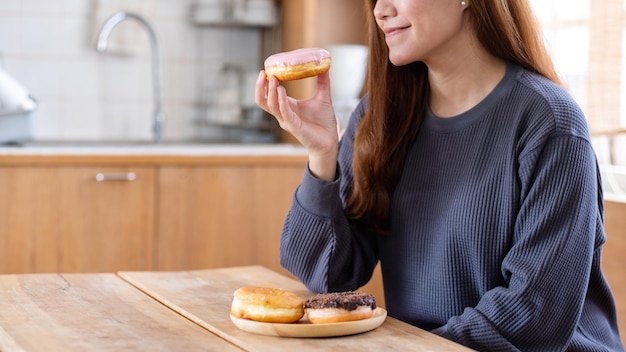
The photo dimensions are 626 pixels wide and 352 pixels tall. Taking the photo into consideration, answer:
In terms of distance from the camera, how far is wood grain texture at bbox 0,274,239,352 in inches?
42.1

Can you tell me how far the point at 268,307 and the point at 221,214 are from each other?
2067 mm

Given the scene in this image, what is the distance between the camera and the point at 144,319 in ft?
3.99

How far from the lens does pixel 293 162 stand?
10.7 ft

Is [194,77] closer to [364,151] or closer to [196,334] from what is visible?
[364,151]

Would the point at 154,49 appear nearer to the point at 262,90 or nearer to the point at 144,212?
the point at 144,212

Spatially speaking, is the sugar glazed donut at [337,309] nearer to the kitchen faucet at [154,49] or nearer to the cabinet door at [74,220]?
the cabinet door at [74,220]

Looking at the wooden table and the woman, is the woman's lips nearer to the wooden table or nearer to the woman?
the woman

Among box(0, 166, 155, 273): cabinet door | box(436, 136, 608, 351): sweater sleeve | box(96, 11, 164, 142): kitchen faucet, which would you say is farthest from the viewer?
box(96, 11, 164, 142): kitchen faucet

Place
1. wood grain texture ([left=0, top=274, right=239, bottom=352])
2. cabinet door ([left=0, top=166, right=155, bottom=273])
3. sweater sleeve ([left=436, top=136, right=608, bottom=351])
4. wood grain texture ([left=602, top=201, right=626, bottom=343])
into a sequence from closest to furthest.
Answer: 1. wood grain texture ([left=0, top=274, right=239, bottom=352])
2. sweater sleeve ([left=436, top=136, right=608, bottom=351])
3. wood grain texture ([left=602, top=201, right=626, bottom=343])
4. cabinet door ([left=0, top=166, right=155, bottom=273])

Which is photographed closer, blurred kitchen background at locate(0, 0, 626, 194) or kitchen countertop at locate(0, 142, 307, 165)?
kitchen countertop at locate(0, 142, 307, 165)

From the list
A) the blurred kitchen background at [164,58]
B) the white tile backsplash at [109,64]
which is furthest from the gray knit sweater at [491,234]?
the white tile backsplash at [109,64]

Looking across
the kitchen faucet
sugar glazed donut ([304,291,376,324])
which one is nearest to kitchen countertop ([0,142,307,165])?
the kitchen faucet

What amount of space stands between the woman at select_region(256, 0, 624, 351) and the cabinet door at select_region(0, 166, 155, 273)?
1516 millimetres

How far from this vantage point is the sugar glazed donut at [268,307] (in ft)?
3.75
